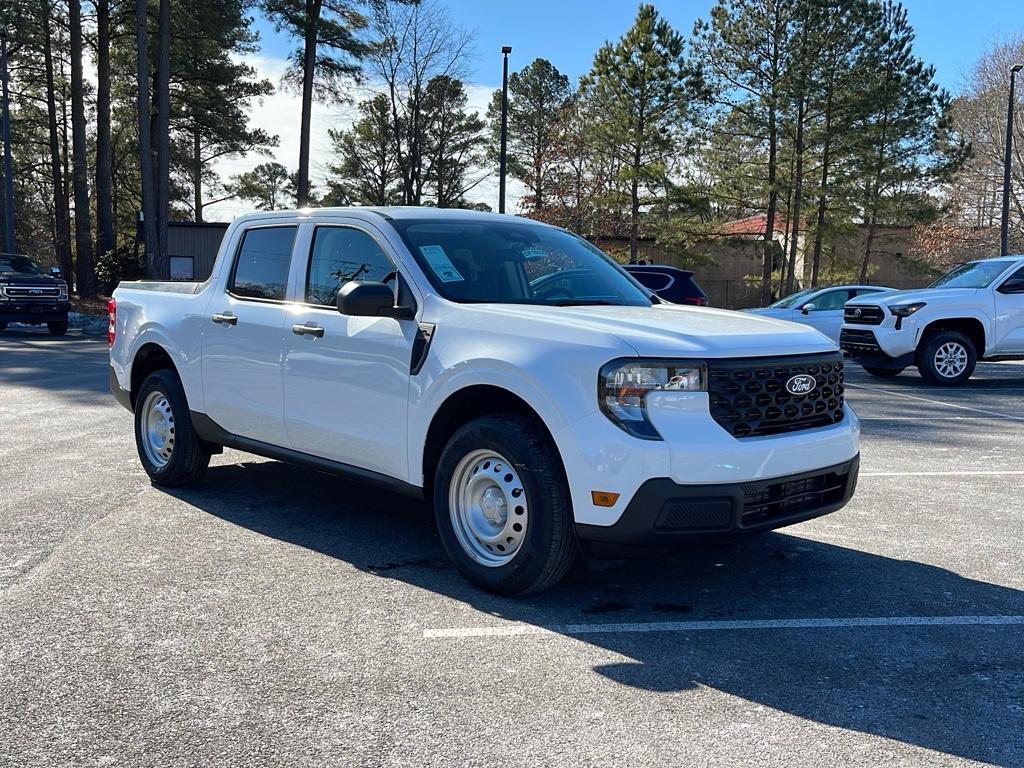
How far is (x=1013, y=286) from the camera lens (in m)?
14.4

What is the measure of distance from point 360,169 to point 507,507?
4397cm

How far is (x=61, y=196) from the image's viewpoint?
44.4 meters

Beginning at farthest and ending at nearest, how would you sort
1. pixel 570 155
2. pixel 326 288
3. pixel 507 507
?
pixel 570 155 < pixel 326 288 < pixel 507 507

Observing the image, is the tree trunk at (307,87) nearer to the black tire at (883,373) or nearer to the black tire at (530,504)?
the black tire at (883,373)

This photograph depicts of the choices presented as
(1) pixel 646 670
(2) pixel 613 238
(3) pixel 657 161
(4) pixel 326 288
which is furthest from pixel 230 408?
(2) pixel 613 238

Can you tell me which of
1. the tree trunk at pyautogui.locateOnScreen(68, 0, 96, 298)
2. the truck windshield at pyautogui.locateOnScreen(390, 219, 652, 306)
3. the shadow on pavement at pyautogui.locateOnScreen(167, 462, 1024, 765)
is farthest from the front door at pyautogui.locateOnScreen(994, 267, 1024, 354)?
the tree trunk at pyautogui.locateOnScreen(68, 0, 96, 298)

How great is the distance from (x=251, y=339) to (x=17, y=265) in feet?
68.4

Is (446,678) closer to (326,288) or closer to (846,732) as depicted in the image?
(846,732)

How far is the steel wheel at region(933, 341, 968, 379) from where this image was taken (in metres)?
14.5

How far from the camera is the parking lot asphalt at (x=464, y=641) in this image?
125 inches

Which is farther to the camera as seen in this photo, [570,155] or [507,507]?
Result: [570,155]

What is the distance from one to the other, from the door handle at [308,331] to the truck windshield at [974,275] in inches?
477

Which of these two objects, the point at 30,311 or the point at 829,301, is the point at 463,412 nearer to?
the point at 829,301

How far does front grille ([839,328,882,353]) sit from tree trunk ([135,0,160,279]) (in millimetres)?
20432
